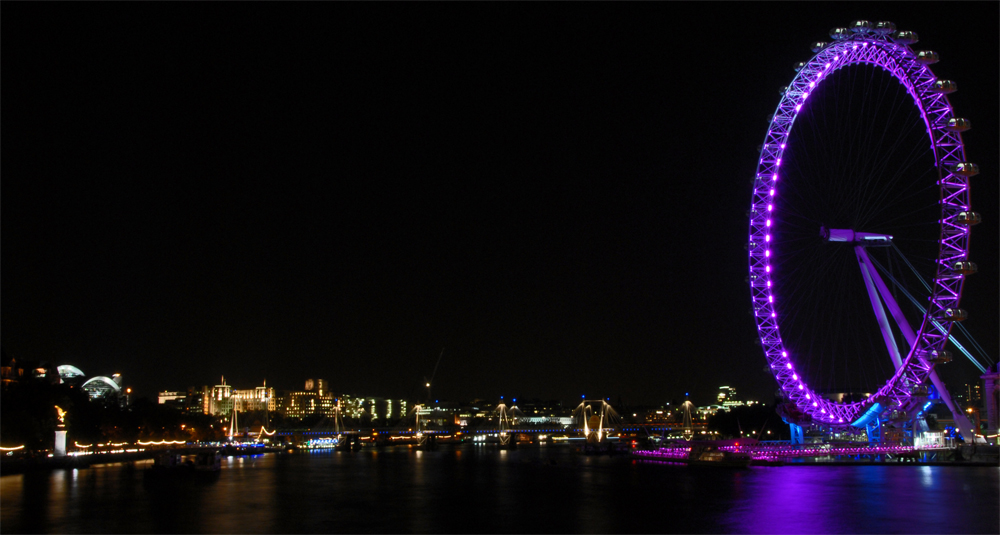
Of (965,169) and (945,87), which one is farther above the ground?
(945,87)

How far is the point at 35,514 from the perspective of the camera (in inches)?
1137

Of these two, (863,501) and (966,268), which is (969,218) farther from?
(863,501)

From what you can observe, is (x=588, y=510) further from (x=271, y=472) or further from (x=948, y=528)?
(x=271, y=472)

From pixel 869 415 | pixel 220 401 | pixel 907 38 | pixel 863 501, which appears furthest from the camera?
pixel 220 401

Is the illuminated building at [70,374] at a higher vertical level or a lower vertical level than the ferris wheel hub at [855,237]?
lower

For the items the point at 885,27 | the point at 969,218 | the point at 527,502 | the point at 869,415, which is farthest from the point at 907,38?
the point at 527,502

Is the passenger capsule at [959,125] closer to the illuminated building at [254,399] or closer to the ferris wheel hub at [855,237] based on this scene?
the ferris wheel hub at [855,237]

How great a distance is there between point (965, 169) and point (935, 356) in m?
7.97

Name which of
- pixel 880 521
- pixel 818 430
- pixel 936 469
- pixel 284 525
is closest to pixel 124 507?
pixel 284 525

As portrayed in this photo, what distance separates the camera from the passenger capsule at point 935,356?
37531 millimetres

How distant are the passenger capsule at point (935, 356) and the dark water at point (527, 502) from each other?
16.2ft

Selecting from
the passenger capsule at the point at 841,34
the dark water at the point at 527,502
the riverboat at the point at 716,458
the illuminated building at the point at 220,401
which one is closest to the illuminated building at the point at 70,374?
the illuminated building at the point at 220,401

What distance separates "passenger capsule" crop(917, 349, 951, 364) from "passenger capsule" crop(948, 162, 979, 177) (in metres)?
7.61

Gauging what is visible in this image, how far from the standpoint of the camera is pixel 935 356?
123 ft
